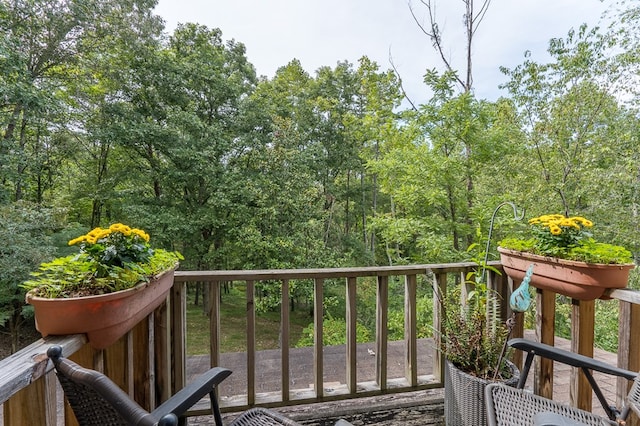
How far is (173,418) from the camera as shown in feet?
1.71

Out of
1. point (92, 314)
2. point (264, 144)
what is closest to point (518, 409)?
point (92, 314)

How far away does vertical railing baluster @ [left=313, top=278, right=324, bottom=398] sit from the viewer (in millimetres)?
1667

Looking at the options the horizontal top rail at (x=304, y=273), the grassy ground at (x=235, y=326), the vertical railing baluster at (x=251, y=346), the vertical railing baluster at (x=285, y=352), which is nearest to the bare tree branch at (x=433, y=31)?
the horizontal top rail at (x=304, y=273)

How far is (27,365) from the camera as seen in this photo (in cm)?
69

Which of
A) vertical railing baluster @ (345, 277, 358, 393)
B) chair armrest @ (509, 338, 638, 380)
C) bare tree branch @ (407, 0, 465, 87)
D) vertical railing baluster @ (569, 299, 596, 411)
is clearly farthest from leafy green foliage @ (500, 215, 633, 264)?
bare tree branch @ (407, 0, 465, 87)

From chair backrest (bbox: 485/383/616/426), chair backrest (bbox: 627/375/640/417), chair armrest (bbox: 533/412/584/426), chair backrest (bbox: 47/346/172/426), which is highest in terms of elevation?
Result: chair backrest (bbox: 47/346/172/426)

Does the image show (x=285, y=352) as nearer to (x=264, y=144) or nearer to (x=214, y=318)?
(x=214, y=318)

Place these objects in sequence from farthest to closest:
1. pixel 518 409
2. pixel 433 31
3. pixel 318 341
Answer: pixel 433 31 → pixel 318 341 → pixel 518 409

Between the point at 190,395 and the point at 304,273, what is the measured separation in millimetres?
826

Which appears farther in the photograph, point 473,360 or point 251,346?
point 251,346

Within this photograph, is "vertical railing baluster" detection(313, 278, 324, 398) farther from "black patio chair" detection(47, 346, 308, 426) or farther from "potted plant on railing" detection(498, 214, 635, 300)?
"potted plant on railing" detection(498, 214, 635, 300)

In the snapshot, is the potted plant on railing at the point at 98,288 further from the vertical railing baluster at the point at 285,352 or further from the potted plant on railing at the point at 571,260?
the potted plant on railing at the point at 571,260

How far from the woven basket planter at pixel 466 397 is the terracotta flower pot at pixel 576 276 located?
463 millimetres

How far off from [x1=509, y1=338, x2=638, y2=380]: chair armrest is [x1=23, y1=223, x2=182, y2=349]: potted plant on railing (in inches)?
59.2
